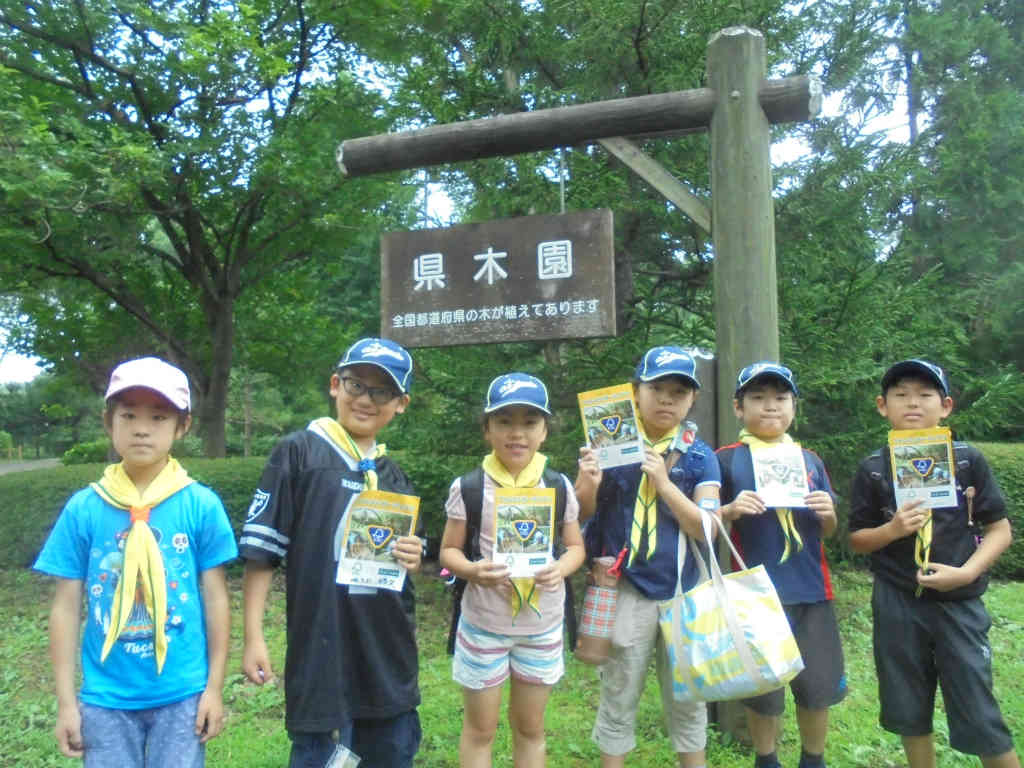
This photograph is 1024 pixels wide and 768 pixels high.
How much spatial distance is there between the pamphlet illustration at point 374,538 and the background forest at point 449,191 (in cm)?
255

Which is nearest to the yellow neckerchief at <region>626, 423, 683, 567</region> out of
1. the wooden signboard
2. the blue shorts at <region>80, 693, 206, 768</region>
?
the wooden signboard

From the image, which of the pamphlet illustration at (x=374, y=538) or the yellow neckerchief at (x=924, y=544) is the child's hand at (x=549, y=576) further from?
the yellow neckerchief at (x=924, y=544)

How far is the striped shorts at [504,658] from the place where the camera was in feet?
8.50

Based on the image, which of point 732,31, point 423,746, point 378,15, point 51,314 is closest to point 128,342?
point 51,314

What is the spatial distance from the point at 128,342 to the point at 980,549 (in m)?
10.9

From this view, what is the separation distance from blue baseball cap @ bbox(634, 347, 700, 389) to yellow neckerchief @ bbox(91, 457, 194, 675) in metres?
1.64

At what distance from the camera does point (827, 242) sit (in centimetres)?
558

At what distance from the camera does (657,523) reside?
9.08 feet

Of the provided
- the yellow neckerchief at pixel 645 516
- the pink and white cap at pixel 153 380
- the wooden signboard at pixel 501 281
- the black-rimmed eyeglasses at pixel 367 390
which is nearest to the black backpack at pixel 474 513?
the yellow neckerchief at pixel 645 516

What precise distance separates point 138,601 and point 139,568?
0.31 feet

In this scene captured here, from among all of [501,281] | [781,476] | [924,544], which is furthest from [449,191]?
[924,544]

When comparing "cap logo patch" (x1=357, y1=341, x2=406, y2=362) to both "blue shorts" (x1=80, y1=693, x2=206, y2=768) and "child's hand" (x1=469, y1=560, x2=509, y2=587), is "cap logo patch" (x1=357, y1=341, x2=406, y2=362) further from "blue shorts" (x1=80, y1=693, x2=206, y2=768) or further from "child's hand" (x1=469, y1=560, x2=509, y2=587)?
"blue shorts" (x1=80, y1=693, x2=206, y2=768)

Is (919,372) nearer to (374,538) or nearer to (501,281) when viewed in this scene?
(501,281)

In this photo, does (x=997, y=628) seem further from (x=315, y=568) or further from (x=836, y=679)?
(x=315, y=568)
